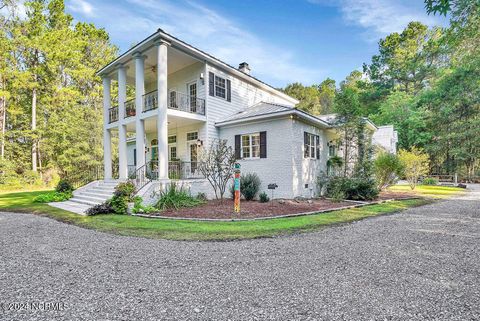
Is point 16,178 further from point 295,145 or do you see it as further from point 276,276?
point 276,276

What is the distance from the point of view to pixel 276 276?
3.66 metres

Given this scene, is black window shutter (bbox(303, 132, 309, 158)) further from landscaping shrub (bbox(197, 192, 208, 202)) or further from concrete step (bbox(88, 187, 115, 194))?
concrete step (bbox(88, 187, 115, 194))

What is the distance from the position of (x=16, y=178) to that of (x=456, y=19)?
105 feet

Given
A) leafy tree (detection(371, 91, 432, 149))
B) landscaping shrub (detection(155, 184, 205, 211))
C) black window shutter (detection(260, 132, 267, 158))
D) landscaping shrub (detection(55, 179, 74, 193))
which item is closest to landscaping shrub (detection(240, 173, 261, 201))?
black window shutter (detection(260, 132, 267, 158))

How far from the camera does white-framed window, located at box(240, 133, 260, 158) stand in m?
13.0

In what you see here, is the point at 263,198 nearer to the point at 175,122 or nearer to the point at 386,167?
the point at 175,122

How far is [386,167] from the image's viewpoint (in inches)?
568

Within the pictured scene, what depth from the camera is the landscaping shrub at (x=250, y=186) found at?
40.7ft

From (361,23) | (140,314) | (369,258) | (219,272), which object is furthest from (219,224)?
(361,23)

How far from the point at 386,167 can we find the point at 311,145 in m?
4.91

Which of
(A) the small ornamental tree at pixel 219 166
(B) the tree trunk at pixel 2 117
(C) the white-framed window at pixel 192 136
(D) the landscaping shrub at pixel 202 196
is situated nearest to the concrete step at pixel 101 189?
(D) the landscaping shrub at pixel 202 196

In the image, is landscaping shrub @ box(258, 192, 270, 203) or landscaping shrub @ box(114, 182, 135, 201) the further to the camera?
landscaping shrub @ box(258, 192, 270, 203)

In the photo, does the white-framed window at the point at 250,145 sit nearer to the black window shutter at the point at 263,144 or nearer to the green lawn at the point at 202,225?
the black window shutter at the point at 263,144

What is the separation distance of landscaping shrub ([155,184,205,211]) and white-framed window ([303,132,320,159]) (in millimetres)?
6178
